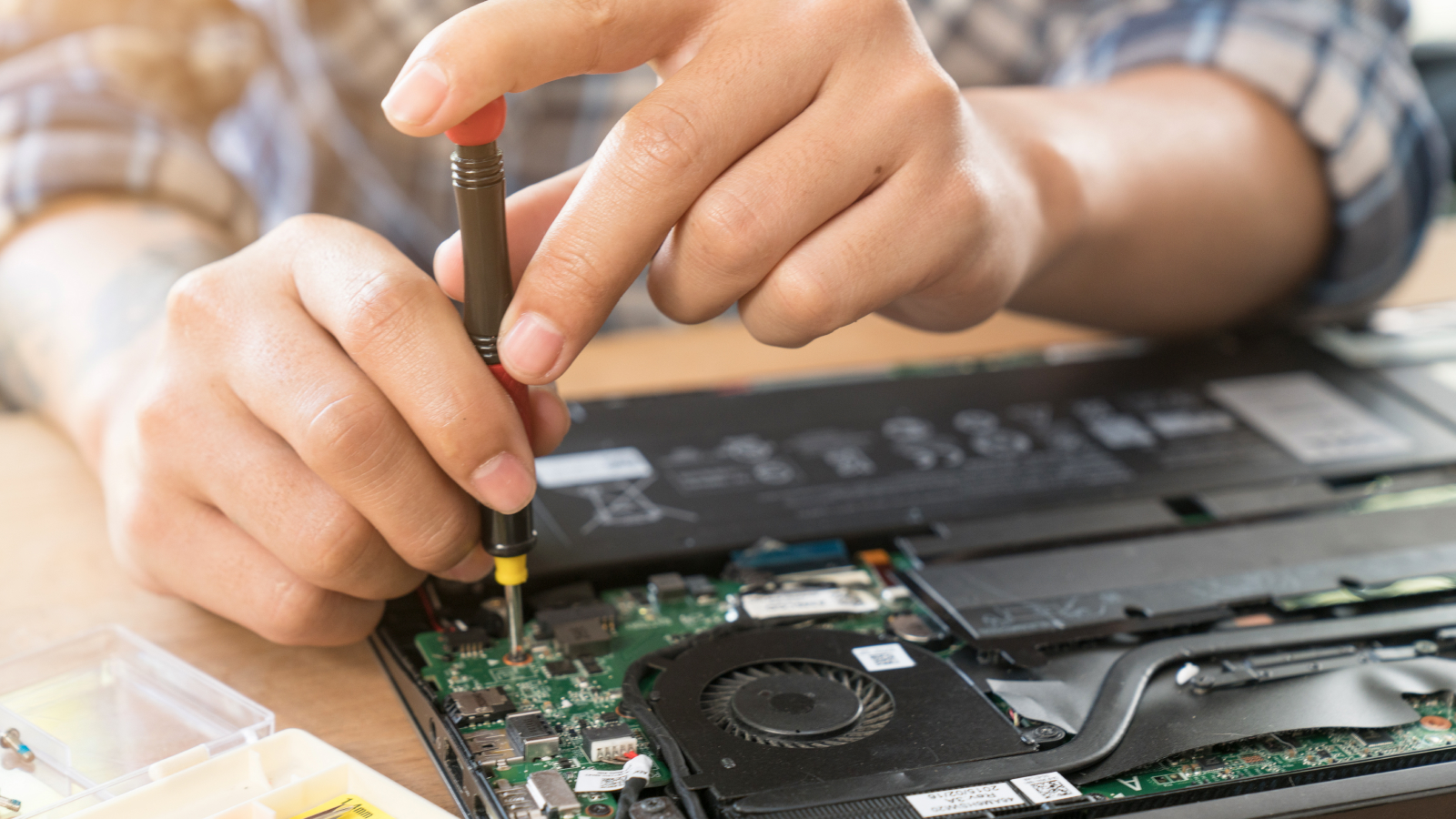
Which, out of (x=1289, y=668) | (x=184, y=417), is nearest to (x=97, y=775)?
(x=184, y=417)

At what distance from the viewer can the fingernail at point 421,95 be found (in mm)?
635

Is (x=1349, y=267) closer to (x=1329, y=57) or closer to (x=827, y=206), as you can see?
(x=1329, y=57)

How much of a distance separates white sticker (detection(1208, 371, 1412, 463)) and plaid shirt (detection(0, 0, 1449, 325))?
0.33 m

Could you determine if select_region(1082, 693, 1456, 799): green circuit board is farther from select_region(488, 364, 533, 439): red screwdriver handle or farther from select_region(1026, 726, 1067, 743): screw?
select_region(488, 364, 533, 439): red screwdriver handle

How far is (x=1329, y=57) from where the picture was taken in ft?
4.88

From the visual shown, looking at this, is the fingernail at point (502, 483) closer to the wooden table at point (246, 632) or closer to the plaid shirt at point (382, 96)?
the wooden table at point (246, 632)

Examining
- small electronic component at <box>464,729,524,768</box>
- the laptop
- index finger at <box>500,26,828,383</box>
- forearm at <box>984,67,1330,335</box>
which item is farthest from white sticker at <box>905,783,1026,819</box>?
forearm at <box>984,67,1330,335</box>

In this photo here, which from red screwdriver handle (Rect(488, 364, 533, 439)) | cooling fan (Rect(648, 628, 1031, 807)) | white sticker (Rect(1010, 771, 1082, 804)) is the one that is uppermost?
red screwdriver handle (Rect(488, 364, 533, 439))

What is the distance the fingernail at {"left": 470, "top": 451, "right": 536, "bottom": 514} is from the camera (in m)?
0.74

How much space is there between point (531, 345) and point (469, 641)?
0.25m

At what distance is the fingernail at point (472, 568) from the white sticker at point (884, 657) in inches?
11.5

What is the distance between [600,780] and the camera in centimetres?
65

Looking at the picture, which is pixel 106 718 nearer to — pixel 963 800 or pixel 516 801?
pixel 516 801

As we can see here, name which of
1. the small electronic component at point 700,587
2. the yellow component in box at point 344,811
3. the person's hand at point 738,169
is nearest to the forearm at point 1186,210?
the person's hand at point 738,169
